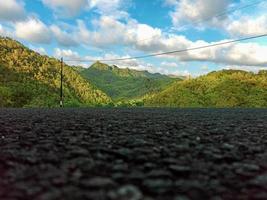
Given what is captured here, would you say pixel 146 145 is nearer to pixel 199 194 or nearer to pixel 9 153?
pixel 9 153

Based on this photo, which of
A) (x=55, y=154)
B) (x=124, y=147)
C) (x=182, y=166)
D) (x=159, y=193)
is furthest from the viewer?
(x=124, y=147)

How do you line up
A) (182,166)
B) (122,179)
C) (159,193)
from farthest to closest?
1. (182,166)
2. (122,179)
3. (159,193)

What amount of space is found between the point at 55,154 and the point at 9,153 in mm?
2276

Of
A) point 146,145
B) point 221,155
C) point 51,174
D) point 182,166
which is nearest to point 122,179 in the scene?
point 51,174

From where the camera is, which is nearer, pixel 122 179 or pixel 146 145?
pixel 122 179

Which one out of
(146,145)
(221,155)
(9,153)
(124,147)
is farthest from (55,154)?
(221,155)

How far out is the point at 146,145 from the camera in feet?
61.4

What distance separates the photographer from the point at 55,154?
1526 centimetres

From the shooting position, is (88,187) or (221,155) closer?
(88,187)

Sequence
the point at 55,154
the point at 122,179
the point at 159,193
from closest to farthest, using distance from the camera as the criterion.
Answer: the point at 159,193 → the point at 122,179 → the point at 55,154

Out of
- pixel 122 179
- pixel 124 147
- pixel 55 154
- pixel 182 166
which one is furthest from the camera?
pixel 124 147

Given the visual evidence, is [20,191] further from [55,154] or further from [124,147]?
[124,147]

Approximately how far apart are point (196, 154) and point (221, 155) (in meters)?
1.06

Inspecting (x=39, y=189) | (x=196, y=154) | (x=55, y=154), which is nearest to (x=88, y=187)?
(x=39, y=189)
